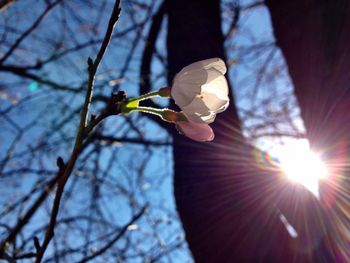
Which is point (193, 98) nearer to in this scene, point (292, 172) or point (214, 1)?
point (292, 172)

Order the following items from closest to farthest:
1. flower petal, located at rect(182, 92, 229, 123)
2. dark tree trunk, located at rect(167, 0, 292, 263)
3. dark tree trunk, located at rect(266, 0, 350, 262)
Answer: flower petal, located at rect(182, 92, 229, 123) < dark tree trunk, located at rect(266, 0, 350, 262) < dark tree trunk, located at rect(167, 0, 292, 263)

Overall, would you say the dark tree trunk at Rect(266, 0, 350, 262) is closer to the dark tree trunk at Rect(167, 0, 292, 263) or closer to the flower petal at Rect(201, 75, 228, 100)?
the dark tree trunk at Rect(167, 0, 292, 263)

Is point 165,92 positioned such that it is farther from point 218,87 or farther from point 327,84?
point 327,84

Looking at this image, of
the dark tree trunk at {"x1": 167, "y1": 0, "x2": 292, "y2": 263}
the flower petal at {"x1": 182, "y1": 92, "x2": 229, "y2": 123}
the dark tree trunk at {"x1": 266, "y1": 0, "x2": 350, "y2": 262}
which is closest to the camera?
the flower petal at {"x1": 182, "y1": 92, "x2": 229, "y2": 123}

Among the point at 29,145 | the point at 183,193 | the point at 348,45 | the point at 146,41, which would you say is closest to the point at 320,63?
the point at 348,45

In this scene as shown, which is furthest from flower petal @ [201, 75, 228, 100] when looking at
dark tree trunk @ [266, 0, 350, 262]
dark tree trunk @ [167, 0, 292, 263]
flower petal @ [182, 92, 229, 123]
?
dark tree trunk @ [167, 0, 292, 263]

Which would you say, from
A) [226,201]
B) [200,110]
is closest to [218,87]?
[200,110]
